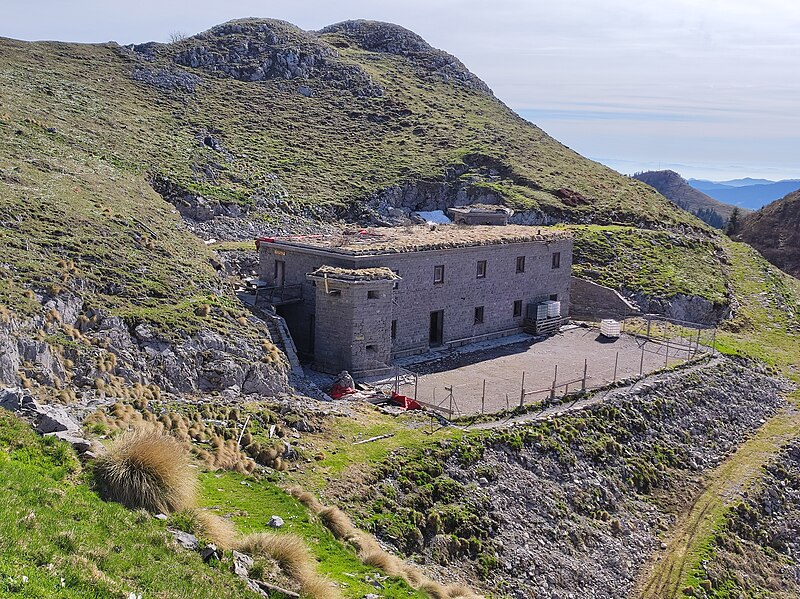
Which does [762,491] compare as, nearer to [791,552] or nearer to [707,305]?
[791,552]

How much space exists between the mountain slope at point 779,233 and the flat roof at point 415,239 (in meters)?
46.3

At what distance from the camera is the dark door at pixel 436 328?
35344 millimetres

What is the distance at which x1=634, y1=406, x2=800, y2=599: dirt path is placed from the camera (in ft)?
73.0

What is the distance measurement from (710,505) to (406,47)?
3161 inches

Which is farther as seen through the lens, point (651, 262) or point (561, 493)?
point (651, 262)

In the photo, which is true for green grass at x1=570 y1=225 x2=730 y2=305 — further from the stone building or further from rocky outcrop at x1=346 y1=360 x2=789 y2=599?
rocky outcrop at x1=346 y1=360 x2=789 y2=599

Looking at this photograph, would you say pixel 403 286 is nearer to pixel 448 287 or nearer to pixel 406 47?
pixel 448 287

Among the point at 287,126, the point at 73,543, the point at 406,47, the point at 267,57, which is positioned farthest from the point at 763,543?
the point at 406,47

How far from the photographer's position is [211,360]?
2517 centimetres

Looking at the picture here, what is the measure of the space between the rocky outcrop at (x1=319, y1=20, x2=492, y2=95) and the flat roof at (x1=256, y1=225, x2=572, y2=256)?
54.7 m

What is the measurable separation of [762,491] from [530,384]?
886 cm

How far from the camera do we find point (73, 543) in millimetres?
10695

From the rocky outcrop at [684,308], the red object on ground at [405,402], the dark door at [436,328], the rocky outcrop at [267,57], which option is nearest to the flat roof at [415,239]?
the dark door at [436,328]

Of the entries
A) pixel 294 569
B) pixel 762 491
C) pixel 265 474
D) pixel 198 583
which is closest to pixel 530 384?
pixel 762 491
